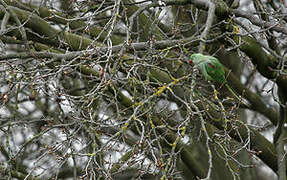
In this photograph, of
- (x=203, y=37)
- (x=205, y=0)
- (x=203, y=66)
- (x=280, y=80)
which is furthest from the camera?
(x=280, y=80)

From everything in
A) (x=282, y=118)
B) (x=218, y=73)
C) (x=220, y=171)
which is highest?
(x=218, y=73)

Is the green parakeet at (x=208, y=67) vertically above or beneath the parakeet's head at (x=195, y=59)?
beneath

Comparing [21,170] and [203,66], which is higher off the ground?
[203,66]

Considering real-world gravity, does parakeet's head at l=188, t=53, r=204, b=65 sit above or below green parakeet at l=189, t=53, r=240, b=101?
above

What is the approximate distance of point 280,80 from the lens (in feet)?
19.5

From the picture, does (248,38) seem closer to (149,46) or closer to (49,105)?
(149,46)

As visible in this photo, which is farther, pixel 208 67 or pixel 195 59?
pixel 208 67

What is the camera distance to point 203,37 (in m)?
3.90

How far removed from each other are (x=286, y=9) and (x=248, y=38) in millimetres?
585

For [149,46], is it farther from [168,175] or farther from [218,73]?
[168,175]

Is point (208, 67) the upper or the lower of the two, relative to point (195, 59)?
lower

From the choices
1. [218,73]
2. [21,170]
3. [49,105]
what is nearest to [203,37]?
[218,73]

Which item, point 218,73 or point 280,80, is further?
point 280,80

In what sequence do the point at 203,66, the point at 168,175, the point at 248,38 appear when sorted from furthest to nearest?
the point at 248,38 < the point at 203,66 < the point at 168,175
